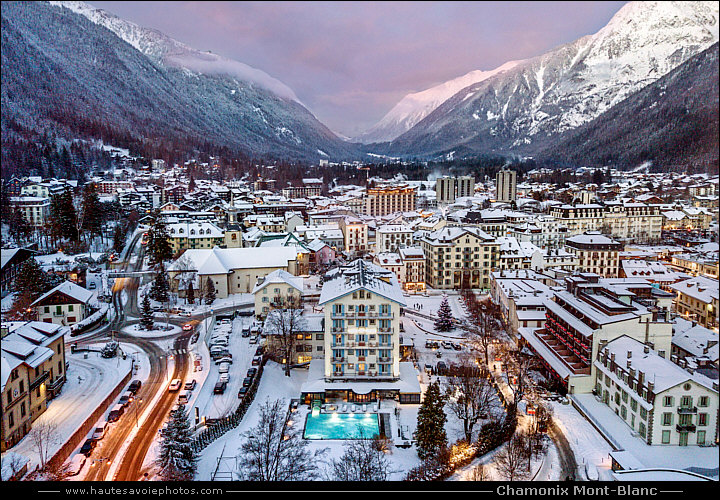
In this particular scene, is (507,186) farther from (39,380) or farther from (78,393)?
(39,380)

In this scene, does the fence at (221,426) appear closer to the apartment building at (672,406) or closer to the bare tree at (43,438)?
the bare tree at (43,438)

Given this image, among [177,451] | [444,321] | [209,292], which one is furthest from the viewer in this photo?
[209,292]

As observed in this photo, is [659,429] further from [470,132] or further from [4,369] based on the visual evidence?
[470,132]

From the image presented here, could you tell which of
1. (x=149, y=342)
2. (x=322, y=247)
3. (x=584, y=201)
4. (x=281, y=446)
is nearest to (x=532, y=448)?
(x=281, y=446)

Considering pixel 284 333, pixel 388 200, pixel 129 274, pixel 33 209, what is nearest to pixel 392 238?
pixel 129 274

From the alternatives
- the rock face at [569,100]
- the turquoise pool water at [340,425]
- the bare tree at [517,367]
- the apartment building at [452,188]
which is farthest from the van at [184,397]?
the rock face at [569,100]

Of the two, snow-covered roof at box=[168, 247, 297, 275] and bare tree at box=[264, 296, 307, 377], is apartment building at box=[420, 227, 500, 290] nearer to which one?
snow-covered roof at box=[168, 247, 297, 275]
